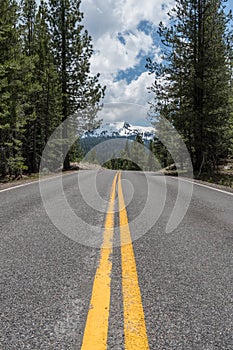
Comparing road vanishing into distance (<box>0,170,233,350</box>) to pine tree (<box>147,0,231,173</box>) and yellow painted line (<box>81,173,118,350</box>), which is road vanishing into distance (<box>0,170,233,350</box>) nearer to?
yellow painted line (<box>81,173,118,350</box>)

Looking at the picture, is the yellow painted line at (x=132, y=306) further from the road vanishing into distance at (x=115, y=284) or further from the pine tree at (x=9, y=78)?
the pine tree at (x=9, y=78)

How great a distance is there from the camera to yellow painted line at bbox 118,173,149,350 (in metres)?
1.69

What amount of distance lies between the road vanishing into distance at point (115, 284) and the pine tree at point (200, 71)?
15153 mm

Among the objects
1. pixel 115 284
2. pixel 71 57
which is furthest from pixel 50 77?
pixel 115 284

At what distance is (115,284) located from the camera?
8.16ft

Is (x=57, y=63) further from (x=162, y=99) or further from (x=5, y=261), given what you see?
(x=5, y=261)

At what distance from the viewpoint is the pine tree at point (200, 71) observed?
1830cm

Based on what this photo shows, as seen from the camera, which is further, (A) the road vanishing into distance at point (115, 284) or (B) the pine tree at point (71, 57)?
(B) the pine tree at point (71, 57)

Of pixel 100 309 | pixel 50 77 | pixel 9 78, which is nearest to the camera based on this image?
pixel 100 309

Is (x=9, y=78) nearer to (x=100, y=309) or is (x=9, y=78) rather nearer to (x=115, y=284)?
(x=115, y=284)

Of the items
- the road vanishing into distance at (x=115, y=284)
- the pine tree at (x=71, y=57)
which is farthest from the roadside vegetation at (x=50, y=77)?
the road vanishing into distance at (x=115, y=284)

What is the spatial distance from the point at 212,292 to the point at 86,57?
2532 centimetres

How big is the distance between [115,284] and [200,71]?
1853 cm

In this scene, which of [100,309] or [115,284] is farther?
[115,284]
